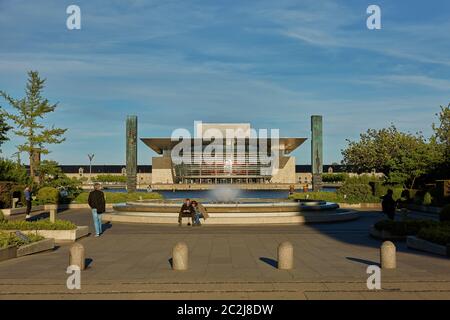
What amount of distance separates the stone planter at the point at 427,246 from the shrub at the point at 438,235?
146 millimetres

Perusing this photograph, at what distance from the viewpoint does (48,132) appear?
153ft

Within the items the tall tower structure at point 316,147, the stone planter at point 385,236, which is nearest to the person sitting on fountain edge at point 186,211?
the stone planter at point 385,236

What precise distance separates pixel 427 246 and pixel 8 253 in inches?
462

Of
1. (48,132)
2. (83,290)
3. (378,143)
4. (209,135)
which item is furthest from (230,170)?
(83,290)

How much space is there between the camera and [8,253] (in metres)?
14.0

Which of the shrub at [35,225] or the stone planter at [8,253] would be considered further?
the shrub at [35,225]

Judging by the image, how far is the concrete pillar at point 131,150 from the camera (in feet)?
168

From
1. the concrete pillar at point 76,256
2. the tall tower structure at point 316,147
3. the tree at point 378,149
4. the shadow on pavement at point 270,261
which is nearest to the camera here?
the concrete pillar at point 76,256

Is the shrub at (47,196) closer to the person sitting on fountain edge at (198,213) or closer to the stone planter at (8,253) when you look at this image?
the person sitting on fountain edge at (198,213)

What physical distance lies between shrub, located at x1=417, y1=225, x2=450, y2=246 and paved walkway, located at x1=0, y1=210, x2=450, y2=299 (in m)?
0.68

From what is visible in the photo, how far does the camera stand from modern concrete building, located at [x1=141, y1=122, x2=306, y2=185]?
135 meters

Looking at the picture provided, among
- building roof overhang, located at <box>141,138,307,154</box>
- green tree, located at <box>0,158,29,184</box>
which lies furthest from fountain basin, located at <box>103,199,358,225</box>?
building roof overhang, located at <box>141,138,307,154</box>

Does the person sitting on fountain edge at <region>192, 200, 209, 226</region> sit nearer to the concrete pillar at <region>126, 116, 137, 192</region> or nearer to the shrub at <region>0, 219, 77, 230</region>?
the shrub at <region>0, 219, 77, 230</region>
